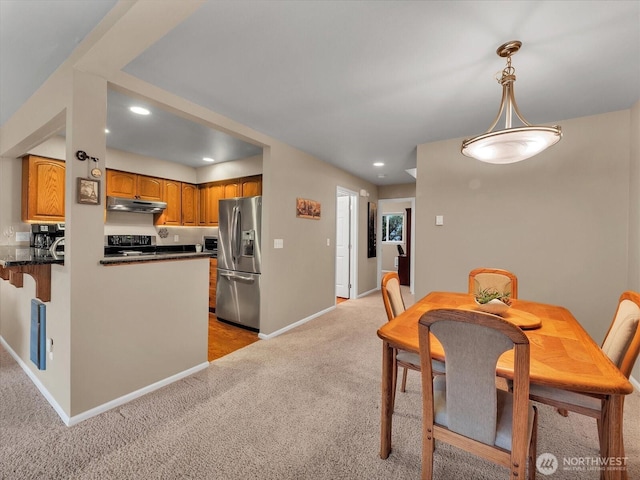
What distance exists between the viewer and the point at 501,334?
104 centimetres

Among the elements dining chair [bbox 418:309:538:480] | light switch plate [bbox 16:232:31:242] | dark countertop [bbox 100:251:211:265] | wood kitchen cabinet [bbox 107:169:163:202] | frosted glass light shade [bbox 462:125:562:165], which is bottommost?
dining chair [bbox 418:309:538:480]

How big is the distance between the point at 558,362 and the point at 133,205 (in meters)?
4.69

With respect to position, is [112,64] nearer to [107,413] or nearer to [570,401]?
[107,413]

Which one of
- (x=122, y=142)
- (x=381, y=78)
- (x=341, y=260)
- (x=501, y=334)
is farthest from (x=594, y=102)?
(x=122, y=142)

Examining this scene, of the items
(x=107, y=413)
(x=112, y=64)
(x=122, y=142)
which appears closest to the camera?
(x=112, y=64)

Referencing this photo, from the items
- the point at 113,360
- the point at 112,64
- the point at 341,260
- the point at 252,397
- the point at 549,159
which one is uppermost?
the point at 112,64

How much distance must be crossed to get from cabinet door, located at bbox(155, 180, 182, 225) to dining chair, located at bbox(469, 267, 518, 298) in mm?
4302

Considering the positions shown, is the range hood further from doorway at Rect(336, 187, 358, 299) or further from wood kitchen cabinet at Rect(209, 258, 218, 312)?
doorway at Rect(336, 187, 358, 299)

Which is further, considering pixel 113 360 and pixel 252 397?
pixel 252 397

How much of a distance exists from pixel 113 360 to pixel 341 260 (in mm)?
4216

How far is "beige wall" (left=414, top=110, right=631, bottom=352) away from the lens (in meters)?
2.67

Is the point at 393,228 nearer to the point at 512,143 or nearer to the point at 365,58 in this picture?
the point at 512,143

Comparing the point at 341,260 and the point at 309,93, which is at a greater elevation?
the point at 309,93

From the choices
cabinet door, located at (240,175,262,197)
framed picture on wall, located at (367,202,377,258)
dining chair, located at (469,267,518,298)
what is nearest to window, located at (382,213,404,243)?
framed picture on wall, located at (367,202,377,258)
